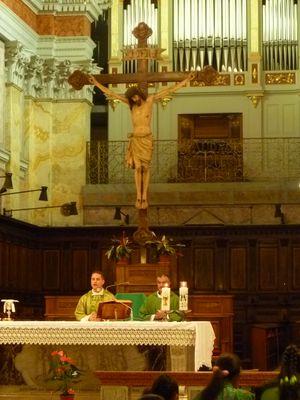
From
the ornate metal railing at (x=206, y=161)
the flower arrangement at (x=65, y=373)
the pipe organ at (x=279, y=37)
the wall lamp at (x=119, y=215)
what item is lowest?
the flower arrangement at (x=65, y=373)

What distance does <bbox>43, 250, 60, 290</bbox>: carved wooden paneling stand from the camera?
23906 mm

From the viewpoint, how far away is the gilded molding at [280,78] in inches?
1017

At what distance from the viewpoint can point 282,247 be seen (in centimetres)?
2348

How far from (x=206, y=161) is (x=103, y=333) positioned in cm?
1308

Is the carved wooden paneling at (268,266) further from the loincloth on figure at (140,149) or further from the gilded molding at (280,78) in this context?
the loincloth on figure at (140,149)

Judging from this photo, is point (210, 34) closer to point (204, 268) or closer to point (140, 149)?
point (204, 268)

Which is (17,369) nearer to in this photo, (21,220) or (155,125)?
(21,220)

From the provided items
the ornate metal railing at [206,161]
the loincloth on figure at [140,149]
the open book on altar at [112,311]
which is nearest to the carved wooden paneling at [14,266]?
the ornate metal railing at [206,161]

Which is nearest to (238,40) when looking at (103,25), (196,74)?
(103,25)

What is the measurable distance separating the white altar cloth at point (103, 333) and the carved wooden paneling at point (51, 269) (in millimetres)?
11448

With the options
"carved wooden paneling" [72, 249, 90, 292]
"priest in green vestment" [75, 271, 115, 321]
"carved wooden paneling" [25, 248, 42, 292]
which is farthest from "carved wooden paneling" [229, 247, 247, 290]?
"priest in green vestment" [75, 271, 115, 321]

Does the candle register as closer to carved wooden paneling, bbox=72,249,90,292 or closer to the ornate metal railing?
carved wooden paneling, bbox=72,249,90,292

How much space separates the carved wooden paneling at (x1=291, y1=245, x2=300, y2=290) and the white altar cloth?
11177mm

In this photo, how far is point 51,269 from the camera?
24.0 meters
